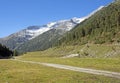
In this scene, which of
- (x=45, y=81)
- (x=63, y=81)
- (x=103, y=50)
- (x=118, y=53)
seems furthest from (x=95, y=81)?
(x=103, y=50)

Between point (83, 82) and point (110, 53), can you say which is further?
point (110, 53)

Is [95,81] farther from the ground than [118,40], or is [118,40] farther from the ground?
[118,40]

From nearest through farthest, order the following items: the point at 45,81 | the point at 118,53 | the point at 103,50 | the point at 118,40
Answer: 1. the point at 45,81
2. the point at 118,53
3. the point at 103,50
4. the point at 118,40

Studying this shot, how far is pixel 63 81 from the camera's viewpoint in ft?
104

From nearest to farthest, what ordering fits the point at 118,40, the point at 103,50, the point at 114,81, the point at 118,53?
the point at 114,81 → the point at 118,53 → the point at 103,50 → the point at 118,40

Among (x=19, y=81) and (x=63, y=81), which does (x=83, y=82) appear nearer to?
(x=63, y=81)

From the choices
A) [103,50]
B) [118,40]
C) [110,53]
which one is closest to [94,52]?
[103,50]

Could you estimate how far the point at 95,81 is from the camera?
30.8 metres

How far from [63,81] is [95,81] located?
11.4 feet

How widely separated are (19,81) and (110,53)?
3765 inches

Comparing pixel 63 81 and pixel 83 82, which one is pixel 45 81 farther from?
pixel 83 82

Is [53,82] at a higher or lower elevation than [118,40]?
lower

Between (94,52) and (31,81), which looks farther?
(94,52)

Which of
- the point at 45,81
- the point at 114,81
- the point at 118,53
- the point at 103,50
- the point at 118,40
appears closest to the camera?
the point at 114,81
